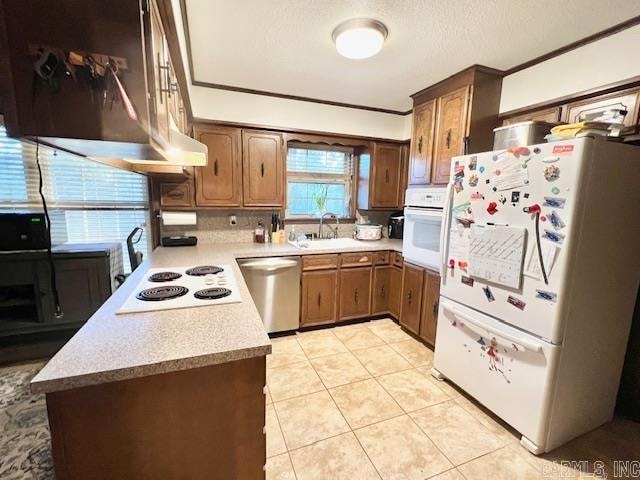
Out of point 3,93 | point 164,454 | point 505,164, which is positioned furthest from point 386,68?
point 164,454

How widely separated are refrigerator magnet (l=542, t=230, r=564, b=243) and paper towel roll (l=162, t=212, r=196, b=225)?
276 centimetres

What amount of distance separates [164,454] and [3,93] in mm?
1214

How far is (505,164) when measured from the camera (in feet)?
5.57

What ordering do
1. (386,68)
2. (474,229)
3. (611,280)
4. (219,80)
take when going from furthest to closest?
(219,80) < (386,68) < (474,229) < (611,280)

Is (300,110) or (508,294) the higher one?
(300,110)

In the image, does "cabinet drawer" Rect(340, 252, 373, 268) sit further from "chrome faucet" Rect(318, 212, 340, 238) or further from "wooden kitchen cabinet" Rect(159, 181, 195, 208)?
"wooden kitchen cabinet" Rect(159, 181, 195, 208)

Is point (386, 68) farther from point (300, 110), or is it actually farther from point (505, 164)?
point (505, 164)

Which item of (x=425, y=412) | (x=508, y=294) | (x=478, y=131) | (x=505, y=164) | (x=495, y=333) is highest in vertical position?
(x=478, y=131)

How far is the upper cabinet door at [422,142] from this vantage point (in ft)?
9.07

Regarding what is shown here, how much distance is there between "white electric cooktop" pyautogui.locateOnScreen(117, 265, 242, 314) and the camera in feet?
4.43

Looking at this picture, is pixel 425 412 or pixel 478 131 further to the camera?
pixel 478 131

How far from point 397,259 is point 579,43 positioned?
2.17 metres

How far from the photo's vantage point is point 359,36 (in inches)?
71.5

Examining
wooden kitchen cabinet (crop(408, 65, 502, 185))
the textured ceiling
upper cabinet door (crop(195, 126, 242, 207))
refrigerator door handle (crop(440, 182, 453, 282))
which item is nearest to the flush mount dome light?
the textured ceiling
